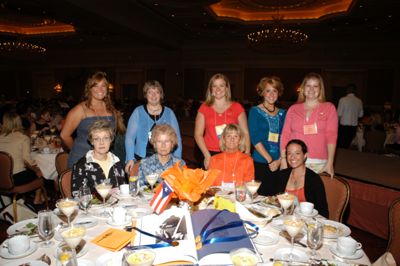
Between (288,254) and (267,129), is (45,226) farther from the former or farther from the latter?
(267,129)

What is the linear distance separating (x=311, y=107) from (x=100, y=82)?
2.22 meters

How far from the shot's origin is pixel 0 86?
19656mm

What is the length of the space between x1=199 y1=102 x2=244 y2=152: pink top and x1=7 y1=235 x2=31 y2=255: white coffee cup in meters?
2.20

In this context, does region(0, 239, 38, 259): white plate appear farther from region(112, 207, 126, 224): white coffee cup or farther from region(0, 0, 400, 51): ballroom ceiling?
region(0, 0, 400, 51): ballroom ceiling

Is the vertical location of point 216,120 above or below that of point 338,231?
above

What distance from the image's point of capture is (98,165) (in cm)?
260

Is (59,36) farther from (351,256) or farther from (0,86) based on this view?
(351,256)

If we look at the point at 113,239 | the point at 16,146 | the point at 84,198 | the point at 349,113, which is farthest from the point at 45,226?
the point at 349,113

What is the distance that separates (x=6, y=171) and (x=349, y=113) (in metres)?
6.99

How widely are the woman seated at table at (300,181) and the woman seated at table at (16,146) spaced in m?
3.32

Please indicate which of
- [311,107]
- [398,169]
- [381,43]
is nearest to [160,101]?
[311,107]

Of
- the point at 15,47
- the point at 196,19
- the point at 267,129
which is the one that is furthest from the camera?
the point at 15,47

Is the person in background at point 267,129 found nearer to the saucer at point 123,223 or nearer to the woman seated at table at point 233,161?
the woman seated at table at point 233,161

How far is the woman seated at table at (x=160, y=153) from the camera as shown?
2650 millimetres
